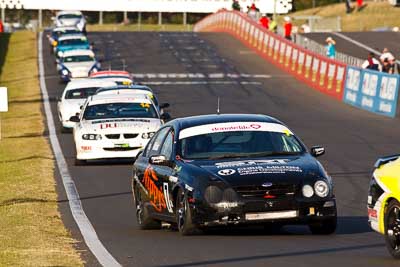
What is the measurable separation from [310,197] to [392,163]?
4.95ft

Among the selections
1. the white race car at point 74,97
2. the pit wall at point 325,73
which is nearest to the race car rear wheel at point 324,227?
the white race car at point 74,97

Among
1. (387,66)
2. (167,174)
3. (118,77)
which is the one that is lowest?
(387,66)

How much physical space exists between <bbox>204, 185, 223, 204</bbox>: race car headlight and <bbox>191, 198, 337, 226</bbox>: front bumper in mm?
69

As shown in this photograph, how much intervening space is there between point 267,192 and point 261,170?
0.27m

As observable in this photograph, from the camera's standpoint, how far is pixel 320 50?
6053 cm

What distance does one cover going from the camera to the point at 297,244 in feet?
41.8

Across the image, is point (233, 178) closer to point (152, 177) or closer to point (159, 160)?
point (159, 160)

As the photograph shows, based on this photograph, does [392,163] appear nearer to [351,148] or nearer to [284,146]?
[284,146]

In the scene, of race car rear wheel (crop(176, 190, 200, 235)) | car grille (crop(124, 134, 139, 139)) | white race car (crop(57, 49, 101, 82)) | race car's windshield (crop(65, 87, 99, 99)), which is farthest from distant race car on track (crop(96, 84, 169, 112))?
white race car (crop(57, 49, 101, 82))

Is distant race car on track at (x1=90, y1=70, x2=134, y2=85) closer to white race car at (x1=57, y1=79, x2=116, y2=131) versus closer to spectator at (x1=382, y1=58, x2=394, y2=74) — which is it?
white race car at (x1=57, y1=79, x2=116, y2=131)

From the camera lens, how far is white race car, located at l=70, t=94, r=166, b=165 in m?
24.8

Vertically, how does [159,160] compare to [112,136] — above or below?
above

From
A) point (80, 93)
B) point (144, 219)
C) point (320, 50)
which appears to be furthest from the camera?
point (320, 50)

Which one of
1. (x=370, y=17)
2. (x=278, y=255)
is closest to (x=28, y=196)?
(x=278, y=255)
